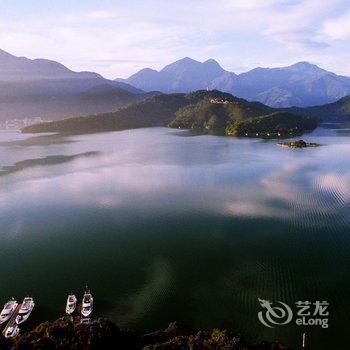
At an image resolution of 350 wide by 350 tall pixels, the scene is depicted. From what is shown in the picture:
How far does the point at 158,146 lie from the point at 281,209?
264ft

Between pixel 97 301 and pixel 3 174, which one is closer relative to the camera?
pixel 97 301

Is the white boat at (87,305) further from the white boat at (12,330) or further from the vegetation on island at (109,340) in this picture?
the vegetation on island at (109,340)

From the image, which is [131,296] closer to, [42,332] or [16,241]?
[42,332]

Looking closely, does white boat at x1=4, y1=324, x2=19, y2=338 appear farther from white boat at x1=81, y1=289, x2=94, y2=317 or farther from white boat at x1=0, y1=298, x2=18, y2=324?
white boat at x1=81, y1=289, x2=94, y2=317

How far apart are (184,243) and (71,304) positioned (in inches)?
608

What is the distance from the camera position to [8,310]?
31281mm

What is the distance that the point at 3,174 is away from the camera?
8569cm

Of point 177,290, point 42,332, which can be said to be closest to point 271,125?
point 177,290

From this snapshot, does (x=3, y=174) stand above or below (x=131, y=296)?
below

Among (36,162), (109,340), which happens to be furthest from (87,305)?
(36,162)

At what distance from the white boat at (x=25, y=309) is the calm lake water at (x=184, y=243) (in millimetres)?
745

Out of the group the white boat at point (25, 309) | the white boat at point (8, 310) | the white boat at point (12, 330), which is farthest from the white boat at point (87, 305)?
the white boat at point (8, 310)

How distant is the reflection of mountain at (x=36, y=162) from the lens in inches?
3551

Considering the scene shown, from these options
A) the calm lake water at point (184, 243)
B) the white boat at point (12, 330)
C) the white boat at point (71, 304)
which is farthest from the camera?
the calm lake water at point (184, 243)
